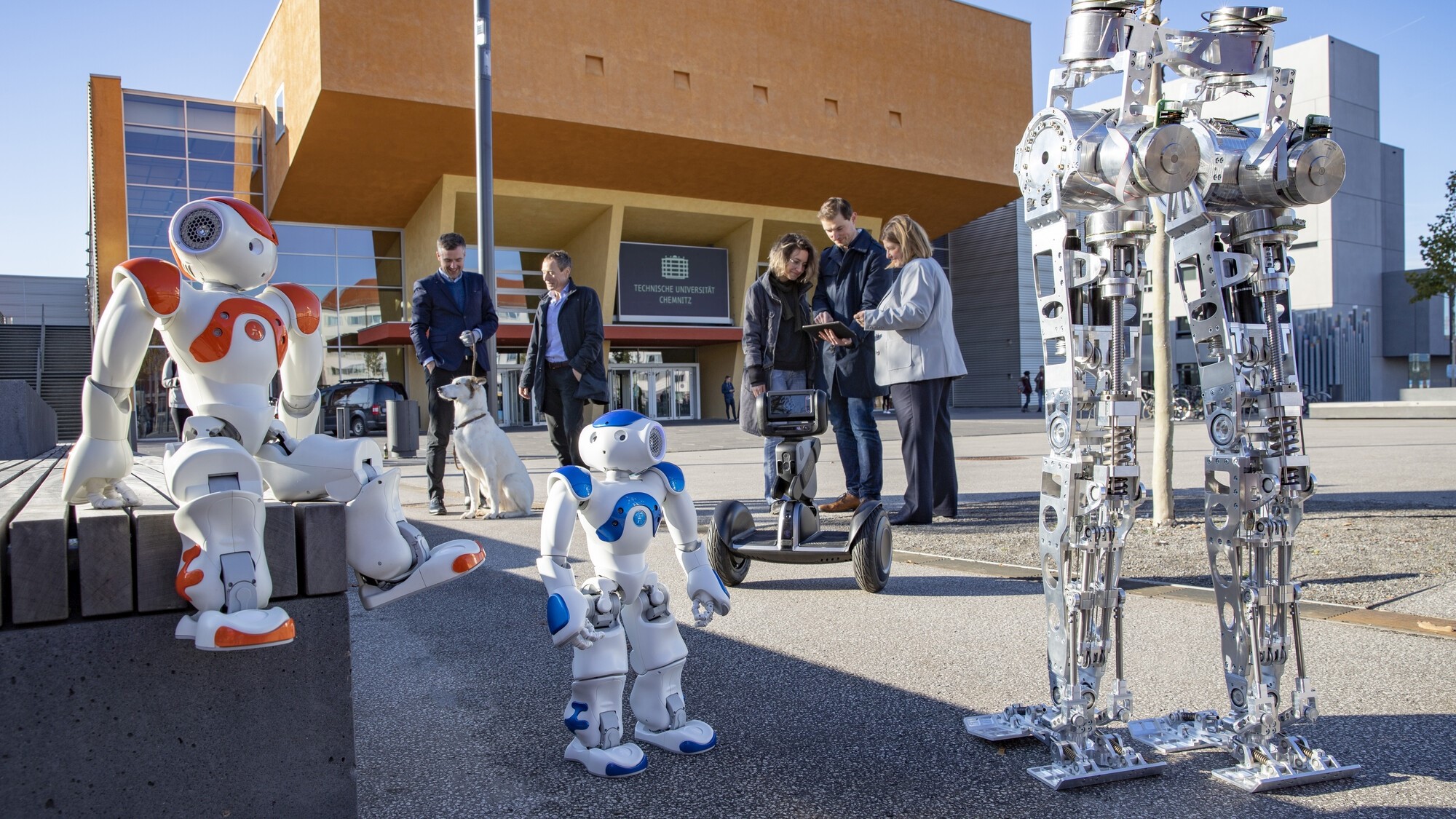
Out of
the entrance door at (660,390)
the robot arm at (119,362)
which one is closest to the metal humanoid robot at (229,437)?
the robot arm at (119,362)

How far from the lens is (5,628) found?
1867 millimetres

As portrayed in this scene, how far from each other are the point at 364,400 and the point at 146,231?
28.0 ft

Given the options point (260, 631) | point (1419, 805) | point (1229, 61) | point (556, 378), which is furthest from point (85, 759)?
point (556, 378)

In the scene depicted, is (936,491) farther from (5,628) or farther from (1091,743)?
(5,628)

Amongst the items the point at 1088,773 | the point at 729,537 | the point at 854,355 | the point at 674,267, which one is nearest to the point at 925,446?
the point at 854,355

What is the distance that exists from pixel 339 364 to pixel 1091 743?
30.2 m

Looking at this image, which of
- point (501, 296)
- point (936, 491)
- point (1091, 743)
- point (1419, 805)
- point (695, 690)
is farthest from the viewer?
point (501, 296)

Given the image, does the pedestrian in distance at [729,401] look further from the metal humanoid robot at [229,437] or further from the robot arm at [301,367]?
the metal humanoid robot at [229,437]

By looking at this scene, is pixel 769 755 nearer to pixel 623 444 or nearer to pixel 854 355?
pixel 623 444

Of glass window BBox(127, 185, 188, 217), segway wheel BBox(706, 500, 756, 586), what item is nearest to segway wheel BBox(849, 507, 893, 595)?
segway wheel BBox(706, 500, 756, 586)

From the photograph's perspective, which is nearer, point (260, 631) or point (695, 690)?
point (260, 631)

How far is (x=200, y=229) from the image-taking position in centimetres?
261

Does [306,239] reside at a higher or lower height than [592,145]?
lower

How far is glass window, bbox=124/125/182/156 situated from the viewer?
2653cm
